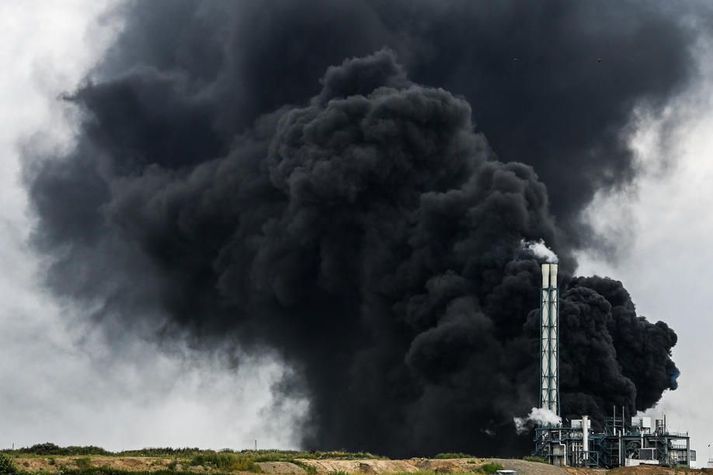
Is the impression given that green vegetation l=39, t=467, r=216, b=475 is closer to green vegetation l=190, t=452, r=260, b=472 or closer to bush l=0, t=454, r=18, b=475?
bush l=0, t=454, r=18, b=475

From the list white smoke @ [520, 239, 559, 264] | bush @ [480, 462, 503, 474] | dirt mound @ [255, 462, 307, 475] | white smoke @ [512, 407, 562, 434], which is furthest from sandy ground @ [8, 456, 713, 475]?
white smoke @ [520, 239, 559, 264]

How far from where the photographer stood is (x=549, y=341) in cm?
16900

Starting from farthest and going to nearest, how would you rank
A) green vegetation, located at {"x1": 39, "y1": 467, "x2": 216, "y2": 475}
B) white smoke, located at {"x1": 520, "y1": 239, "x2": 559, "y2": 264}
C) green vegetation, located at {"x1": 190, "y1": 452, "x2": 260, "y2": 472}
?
1. white smoke, located at {"x1": 520, "y1": 239, "x2": 559, "y2": 264}
2. green vegetation, located at {"x1": 190, "y1": 452, "x2": 260, "y2": 472}
3. green vegetation, located at {"x1": 39, "y1": 467, "x2": 216, "y2": 475}

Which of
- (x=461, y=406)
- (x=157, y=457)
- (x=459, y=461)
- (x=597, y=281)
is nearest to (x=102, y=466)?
(x=157, y=457)

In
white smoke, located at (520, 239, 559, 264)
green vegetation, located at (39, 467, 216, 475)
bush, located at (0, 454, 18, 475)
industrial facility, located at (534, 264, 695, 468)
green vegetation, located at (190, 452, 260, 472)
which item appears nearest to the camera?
bush, located at (0, 454, 18, 475)

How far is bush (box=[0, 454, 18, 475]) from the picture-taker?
108m

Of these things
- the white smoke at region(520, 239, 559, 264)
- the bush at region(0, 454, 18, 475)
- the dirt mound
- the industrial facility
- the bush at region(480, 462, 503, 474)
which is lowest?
the bush at region(0, 454, 18, 475)

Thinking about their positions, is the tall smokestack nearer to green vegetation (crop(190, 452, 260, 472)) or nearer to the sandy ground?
the sandy ground

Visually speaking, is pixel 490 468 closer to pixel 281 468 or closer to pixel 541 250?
pixel 281 468

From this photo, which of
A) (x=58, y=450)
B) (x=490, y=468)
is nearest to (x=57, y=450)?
(x=58, y=450)

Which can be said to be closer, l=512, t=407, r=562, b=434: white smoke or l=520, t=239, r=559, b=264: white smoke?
l=512, t=407, r=562, b=434: white smoke

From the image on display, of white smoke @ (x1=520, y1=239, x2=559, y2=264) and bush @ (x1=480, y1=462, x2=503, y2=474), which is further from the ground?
white smoke @ (x1=520, y1=239, x2=559, y2=264)

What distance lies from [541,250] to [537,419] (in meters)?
20.4

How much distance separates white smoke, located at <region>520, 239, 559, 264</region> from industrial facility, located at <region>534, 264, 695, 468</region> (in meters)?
8.16
